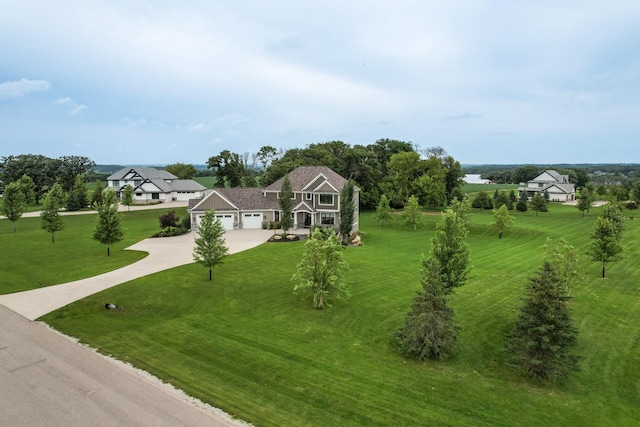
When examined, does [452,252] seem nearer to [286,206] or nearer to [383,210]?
[286,206]

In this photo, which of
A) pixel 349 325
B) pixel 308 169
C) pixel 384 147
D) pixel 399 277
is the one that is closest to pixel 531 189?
pixel 384 147

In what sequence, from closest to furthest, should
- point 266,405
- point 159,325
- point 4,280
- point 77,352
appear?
1. point 266,405
2. point 77,352
3. point 159,325
4. point 4,280

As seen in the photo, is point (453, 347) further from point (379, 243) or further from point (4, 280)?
point (4, 280)

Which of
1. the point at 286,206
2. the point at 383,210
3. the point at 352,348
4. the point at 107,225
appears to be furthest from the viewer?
the point at 383,210

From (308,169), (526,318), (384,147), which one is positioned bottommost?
(526,318)

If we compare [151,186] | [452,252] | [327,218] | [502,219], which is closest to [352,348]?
[452,252]

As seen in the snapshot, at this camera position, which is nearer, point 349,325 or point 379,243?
point 349,325

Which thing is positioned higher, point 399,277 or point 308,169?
point 308,169
